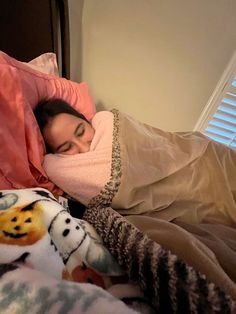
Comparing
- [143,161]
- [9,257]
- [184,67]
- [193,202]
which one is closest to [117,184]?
[143,161]

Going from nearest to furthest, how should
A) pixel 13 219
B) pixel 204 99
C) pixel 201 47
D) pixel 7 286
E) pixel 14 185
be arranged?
1. pixel 7 286
2. pixel 13 219
3. pixel 14 185
4. pixel 201 47
5. pixel 204 99

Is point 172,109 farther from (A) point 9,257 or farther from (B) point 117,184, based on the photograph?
(A) point 9,257

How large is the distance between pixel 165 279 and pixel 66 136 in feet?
1.81

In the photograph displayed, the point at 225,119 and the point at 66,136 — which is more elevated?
the point at 66,136

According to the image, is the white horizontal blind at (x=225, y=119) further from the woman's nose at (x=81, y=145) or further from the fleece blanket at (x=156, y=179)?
the woman's nose at (x=81, y=145)

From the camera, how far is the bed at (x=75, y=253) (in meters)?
0.36

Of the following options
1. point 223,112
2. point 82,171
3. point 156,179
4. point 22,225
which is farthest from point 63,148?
point 223,112

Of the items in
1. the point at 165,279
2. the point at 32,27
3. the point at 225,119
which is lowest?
the point at 225,119

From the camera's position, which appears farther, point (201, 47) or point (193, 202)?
point (201, 47)

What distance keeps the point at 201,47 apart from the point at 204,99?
25 cm

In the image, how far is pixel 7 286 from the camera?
347 mm

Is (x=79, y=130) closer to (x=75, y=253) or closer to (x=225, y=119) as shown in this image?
(x=75, y=253)

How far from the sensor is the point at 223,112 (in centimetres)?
139

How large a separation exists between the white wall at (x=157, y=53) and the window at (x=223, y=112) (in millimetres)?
34
